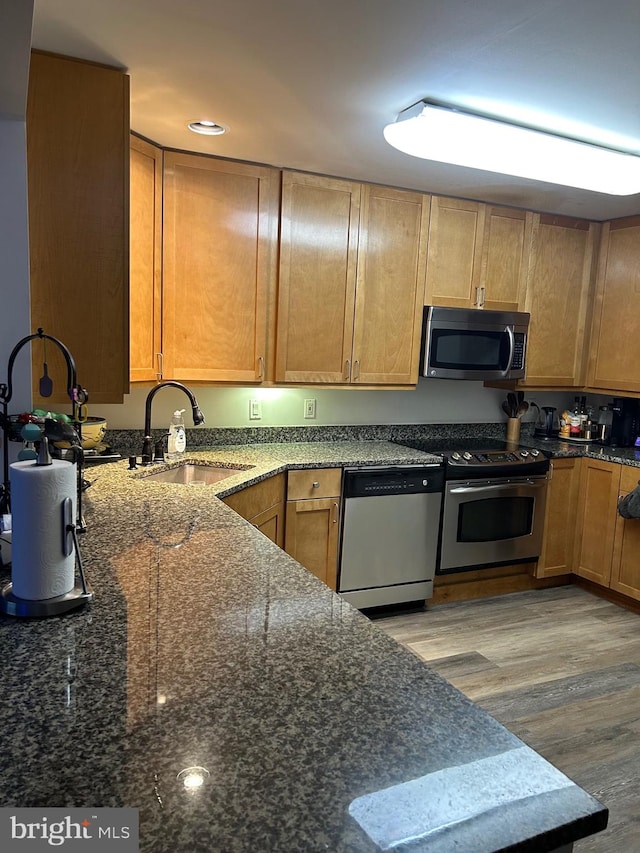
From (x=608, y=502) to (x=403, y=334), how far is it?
1.58 meters

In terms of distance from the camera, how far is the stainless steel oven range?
3.41m

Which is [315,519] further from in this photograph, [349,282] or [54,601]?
[54,601]

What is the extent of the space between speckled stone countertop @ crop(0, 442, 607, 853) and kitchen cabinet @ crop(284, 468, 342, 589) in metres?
1.65

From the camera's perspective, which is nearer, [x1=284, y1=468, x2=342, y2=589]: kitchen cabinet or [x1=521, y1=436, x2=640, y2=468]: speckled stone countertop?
[x1=284, y1=468, x2=342, y2=589]: kitchen cabinet

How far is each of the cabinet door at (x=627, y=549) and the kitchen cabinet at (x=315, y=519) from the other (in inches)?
66.8

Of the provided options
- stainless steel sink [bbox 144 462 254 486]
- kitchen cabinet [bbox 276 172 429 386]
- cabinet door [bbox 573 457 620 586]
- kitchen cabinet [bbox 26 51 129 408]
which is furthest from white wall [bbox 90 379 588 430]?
kitchen cabinet [bbox 26 51 129 408]

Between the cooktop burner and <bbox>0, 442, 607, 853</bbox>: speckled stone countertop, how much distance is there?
2172 mm

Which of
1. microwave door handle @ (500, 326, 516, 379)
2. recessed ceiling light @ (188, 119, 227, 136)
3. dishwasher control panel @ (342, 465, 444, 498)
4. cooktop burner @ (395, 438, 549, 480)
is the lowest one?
dishwasher control panel @ (342, 465, 444, 498)

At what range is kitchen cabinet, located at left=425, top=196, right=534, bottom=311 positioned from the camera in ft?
11.3

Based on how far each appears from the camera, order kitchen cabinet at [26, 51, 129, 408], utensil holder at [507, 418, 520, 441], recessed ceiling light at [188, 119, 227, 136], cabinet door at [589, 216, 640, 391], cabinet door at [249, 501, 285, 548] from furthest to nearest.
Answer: utensil holder at [507, 418, 520, 441]
cabinet door at [589, 216, 640, 391]
cabinet door at [249, 501, 285, 548]
recessed ceiling light at [188, 119, 227, 136]
kitchen cabinet at [26, 51, 129, 408]

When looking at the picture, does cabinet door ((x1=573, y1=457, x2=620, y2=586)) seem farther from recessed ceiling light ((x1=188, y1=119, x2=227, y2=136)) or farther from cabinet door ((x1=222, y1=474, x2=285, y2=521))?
recessed ceiling light ((x1=188, y1=119, x2=227, y2=136))

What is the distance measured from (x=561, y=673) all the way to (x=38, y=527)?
2.56 meters

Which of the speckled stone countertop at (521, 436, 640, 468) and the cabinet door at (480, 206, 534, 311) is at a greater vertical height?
the cabinet door at (480, 206, 534, 311)

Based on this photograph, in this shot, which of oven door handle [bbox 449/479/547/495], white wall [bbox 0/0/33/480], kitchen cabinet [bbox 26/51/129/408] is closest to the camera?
white wall [bbox 0/0/33/480]
